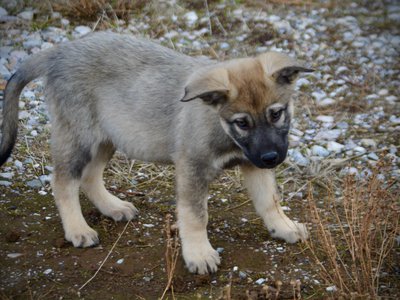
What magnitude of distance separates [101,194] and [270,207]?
1.30 meters

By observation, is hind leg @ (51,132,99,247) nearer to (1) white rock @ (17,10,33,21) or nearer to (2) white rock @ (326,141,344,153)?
(2) white rock @ (326,141,344,153)

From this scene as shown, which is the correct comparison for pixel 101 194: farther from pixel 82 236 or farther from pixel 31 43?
pixel 31 43

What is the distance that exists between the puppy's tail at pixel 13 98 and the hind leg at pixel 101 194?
62cm

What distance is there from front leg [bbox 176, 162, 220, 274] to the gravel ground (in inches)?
14.7

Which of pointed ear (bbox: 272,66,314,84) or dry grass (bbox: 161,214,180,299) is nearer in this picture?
dry grass (bbox: 161,214,180,299)

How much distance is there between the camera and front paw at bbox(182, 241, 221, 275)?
13.4 feet

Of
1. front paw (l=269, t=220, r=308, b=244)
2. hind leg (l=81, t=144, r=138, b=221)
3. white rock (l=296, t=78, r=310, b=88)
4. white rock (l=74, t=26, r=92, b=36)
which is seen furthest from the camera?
white rock (l=74, t=26, r=92, b=36)

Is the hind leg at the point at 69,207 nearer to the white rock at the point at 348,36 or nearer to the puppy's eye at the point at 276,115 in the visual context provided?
the puppy's eye at the point at 276,115

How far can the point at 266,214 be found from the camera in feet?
14.9

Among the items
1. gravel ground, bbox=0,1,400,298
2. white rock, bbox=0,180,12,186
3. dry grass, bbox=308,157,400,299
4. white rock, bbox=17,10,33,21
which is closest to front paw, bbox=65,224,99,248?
gravel ground, bbox=0,1,400,298

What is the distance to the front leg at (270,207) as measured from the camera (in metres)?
4.44

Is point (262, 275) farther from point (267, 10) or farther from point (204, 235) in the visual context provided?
point (267, 10)

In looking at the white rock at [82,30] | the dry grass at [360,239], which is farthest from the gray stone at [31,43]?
the dry grass at [360,239]

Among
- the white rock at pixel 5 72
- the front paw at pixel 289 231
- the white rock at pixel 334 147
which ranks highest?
the front paw at pixel 289 231
